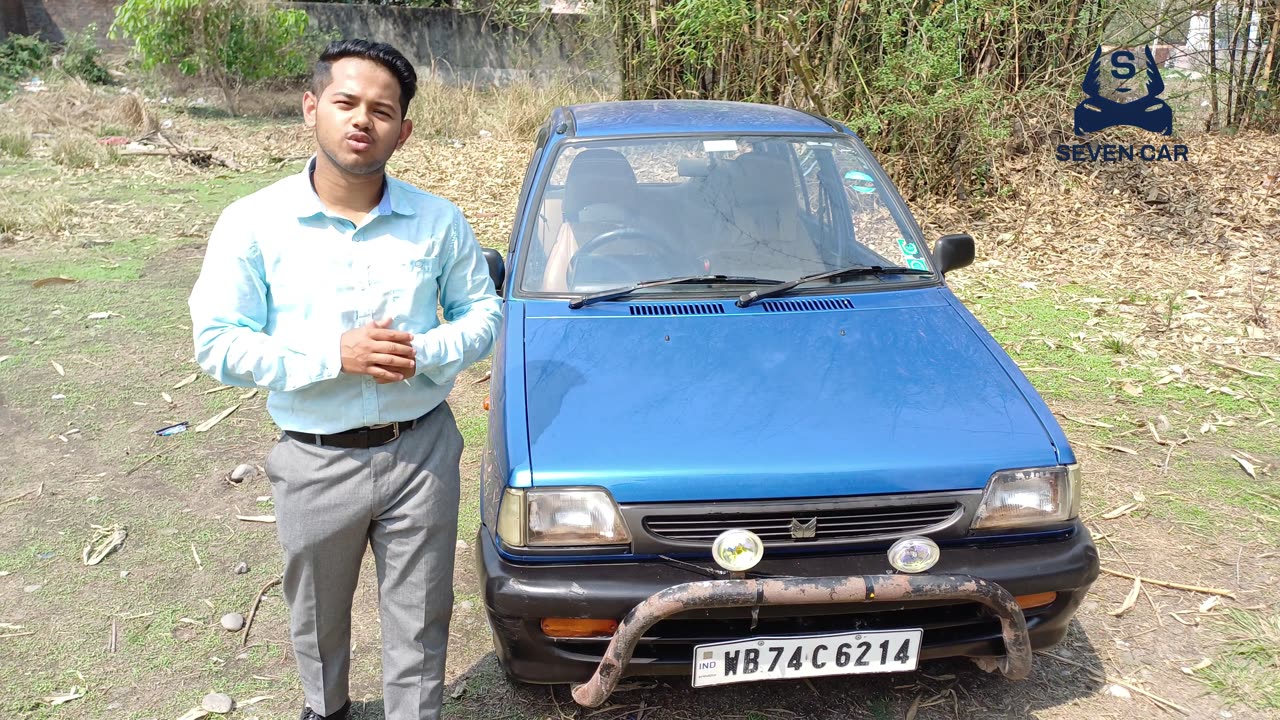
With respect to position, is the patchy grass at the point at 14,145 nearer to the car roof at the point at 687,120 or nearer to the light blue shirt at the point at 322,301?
the car roof at the point at 687,120

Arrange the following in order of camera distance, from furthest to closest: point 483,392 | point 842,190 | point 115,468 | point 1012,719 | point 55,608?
point 483,392, point 115,468, point 842,190, point 55,608, point 1012,719

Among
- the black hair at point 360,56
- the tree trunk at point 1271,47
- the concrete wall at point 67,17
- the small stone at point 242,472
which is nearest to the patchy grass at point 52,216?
the small stone at point 242,472

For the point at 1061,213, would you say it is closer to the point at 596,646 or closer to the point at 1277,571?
the point at 1277,571

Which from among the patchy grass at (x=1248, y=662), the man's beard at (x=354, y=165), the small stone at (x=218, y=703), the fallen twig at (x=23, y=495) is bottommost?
the patchy grass at (x=1248, y=662)

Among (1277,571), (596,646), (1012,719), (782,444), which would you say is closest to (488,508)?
(596,646)

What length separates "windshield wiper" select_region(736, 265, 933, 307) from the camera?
3384 millimetres

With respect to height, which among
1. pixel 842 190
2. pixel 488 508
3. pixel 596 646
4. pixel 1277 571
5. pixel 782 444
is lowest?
pixel 1277 571

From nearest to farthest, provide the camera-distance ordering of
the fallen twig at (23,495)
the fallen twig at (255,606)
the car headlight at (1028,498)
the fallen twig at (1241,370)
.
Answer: the car headlight at (1028,498) → the fallen twig at (255,606) → the fallen twig at (23,495) → the fallen twig at (1241,370)

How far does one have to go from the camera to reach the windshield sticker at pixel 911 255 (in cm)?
366

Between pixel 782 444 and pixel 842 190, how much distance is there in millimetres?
1776

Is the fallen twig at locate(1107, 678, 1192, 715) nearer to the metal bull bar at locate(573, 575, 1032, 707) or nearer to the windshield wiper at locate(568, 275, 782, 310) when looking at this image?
the metal bull bar at locate(573, 575, 1032, 707)

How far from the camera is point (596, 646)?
2.57 meters

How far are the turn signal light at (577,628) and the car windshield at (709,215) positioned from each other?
1.32 metres

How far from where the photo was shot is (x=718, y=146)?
3.95 m
